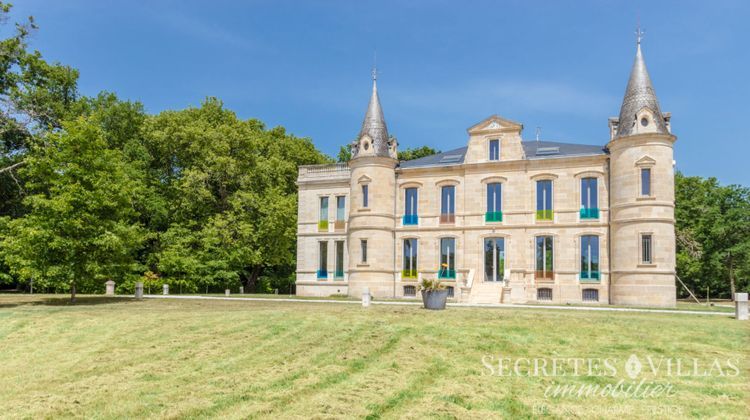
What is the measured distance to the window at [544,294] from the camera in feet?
98.9

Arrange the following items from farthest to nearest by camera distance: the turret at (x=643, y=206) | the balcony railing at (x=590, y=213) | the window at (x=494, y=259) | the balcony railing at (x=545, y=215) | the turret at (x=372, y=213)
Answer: the turret at (x=372, y=213) → the window at (x=494, y=259) → the balcony railing at (x=545, y=215) → the balcony railing at (x=590, y=213) → the turret at (x=643, y=206)

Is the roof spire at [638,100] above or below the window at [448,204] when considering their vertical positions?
above

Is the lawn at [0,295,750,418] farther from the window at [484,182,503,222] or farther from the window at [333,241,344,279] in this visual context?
the window at [333,241,344,279]

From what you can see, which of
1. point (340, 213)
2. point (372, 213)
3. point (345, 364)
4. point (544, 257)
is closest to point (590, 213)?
point (544, 257)

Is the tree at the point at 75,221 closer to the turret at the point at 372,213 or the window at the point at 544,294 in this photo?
the turret at the point at 372,213

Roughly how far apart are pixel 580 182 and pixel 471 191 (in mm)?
5950

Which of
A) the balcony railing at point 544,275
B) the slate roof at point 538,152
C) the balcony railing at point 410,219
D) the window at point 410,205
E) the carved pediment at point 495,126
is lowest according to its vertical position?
the balcony railing at point 544,275

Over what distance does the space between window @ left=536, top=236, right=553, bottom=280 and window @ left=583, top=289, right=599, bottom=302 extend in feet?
6.50

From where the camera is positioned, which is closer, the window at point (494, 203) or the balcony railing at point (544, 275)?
the balcony railing at point (544, 275)

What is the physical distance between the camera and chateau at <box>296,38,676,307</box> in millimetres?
27453

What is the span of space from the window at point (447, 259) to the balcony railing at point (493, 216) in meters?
2.33

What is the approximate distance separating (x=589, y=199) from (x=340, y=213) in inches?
596

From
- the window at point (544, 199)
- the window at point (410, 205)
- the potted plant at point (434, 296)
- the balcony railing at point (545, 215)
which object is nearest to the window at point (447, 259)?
the window at point (410, 205)

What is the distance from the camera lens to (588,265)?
29.6m
